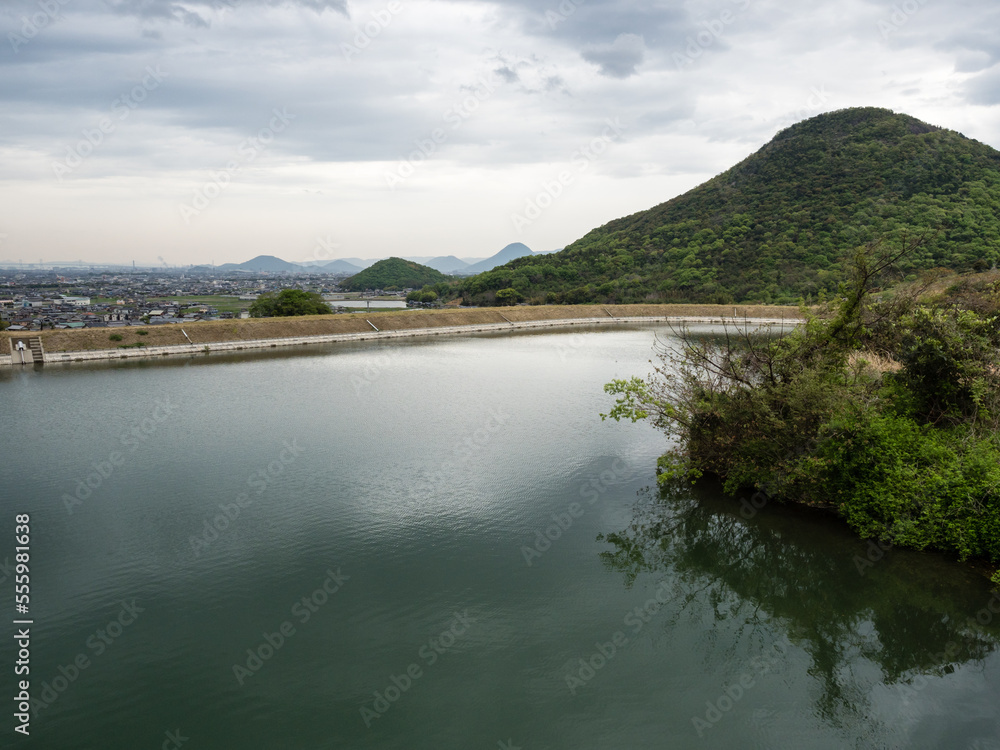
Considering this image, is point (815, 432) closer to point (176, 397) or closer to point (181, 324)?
point (176, 397)

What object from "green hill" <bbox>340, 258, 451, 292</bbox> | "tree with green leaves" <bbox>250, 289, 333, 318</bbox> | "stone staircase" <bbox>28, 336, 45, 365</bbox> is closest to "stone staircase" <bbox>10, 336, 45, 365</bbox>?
"stone staircase" <bbox>28, 336, 45, 365</bbox>

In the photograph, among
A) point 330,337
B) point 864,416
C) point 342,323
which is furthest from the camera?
point 342,323

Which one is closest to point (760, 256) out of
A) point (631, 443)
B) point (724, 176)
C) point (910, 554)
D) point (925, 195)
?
point (925, 195)

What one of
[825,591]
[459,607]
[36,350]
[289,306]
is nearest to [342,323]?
[289,306]

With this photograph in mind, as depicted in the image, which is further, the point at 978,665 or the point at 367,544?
the point at 367,544

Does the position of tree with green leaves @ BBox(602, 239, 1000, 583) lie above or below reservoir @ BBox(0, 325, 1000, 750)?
above

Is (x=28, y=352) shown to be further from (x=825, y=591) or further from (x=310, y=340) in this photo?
(x=825, y=591)

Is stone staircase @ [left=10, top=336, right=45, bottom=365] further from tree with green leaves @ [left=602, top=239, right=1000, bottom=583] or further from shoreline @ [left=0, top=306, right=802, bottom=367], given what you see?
tree with green leaves @ [left=602, top=239, right=1000, bottom=583]
